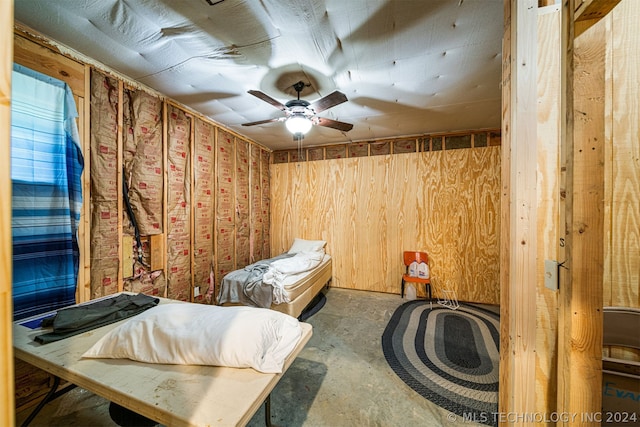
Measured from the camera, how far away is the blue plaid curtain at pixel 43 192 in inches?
59.1

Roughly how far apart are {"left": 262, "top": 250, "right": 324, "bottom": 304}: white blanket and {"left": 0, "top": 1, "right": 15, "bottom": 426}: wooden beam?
7.00 ft

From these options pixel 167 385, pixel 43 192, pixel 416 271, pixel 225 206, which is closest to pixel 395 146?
pixel 416 271

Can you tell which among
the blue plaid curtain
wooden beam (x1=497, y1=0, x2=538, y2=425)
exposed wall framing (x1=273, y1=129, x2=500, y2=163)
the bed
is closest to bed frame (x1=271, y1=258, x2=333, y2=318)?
the bed

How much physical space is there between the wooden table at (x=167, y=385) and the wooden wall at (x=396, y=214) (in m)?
3.02

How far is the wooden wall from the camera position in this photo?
344 centimetres

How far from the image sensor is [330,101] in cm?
193

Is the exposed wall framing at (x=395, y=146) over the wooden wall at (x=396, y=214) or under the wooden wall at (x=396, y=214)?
over

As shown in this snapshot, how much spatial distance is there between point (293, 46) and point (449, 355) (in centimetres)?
310

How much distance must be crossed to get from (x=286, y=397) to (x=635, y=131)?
8.19ft

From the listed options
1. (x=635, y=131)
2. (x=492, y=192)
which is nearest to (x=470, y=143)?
(x=492, y=192)

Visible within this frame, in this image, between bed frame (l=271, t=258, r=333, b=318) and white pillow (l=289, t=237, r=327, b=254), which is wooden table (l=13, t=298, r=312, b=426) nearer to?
bed frame (l=271, t=258, r=333, b=318)

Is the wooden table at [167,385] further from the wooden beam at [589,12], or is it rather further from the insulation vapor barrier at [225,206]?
the insulation vapor barrier at [225,206]


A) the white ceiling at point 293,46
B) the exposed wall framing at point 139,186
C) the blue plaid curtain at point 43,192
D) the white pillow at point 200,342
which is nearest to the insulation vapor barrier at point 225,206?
the exposed wall framing at point 139,186

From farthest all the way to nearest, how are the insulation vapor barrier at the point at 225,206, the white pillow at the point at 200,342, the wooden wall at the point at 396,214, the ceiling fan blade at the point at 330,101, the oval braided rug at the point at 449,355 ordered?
the wooden wall at the point at 396,214 → the insulation vapor barrier at the point at 225,206 → the ceiling fan blade at the point at 330,101 → the oval braided rug at the point at 449,355 → the white pillow at the point at 200,342
